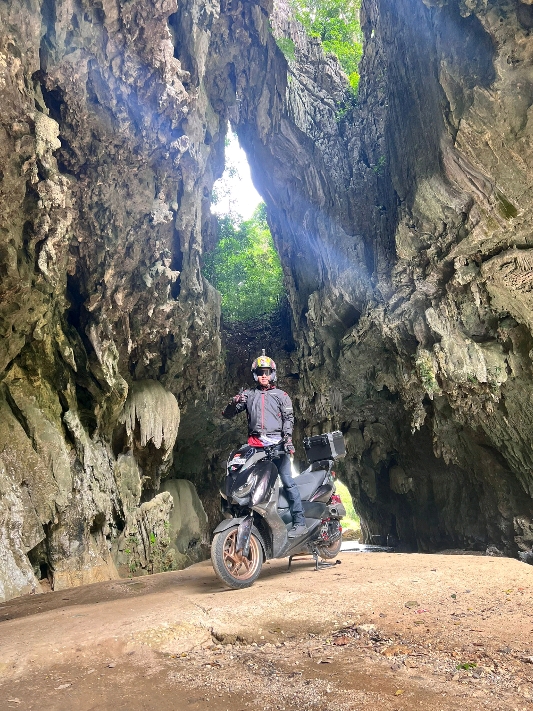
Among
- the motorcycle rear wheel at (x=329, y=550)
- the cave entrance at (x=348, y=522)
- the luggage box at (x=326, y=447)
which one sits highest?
the luggage box at (x=326, y=447)

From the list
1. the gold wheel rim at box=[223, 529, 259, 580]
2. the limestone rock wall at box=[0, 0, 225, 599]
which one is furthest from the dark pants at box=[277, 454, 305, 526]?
the limestone rock wall at box=[0, 0, 225, 599]

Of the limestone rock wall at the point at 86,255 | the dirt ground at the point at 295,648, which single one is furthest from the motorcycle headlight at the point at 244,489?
the limestone rock wall at the point at 86,255

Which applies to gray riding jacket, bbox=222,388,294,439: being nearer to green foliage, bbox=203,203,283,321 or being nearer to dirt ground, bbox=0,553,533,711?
dirt ground, bbox=0,553,533,711

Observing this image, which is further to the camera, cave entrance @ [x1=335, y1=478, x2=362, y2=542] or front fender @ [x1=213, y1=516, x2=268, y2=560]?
cave entrance @ [x1=335, y1=478, x2=362, y2=542]

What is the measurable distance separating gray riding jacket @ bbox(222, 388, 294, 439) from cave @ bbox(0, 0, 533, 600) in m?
3.42

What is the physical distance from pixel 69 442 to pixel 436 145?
24.5 ft

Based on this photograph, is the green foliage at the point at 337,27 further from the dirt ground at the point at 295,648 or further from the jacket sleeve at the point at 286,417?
the dirt ground at the point at 295,648

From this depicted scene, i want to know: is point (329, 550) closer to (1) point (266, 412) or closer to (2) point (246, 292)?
(1) point (266, 412)

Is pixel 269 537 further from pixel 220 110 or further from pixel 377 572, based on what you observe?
pixel 220 110

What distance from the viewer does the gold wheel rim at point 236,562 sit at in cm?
391

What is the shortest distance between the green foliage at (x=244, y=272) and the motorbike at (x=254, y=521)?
894cm

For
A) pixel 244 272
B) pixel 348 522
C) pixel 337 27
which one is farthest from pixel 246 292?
pixel 348 522

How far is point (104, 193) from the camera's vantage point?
737cm

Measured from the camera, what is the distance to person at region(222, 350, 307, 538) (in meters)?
4.48
